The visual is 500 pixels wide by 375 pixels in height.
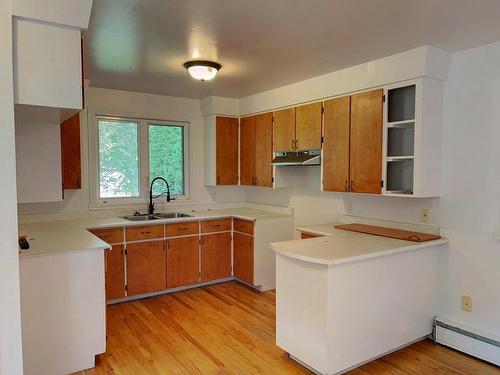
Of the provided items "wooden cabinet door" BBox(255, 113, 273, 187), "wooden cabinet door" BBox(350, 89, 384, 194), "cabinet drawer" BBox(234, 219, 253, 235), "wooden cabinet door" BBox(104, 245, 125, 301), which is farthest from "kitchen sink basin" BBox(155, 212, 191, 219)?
"wooden cabinet door" BBox(350, 89, 384, 194)

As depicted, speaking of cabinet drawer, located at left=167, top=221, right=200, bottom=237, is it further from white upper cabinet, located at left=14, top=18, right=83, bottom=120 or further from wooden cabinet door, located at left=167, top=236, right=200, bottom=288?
white upper cabinet, located at left=14, top=18, right=83, bottom=120

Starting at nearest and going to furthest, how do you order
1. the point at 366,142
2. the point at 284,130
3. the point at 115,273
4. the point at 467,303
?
the point at 467,303 < the point at 366,142 < the point at 115,273 < the point at 284,130

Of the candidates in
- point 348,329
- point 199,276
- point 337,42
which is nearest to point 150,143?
point 199,276

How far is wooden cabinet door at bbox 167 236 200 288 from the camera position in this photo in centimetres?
414

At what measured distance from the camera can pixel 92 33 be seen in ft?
8.23

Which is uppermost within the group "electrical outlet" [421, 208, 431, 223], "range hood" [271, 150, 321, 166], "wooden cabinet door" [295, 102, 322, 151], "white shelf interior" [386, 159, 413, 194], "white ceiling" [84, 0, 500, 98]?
"white ceiling" [84, 0, 500, 98]

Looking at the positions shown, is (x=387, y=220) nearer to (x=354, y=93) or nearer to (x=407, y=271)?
(x=407, y=271)

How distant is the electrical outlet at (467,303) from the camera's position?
2.89 m

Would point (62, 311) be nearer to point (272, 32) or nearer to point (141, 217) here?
point (141, 217)

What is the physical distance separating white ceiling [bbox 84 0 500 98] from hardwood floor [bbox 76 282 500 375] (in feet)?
7.96

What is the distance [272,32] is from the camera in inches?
97.8

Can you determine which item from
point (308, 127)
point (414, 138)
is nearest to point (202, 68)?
point (308, 127)

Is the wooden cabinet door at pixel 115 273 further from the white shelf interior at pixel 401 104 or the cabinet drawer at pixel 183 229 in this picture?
the white shelf interior at pixel 401 104

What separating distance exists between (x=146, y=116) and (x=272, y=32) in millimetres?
2520
